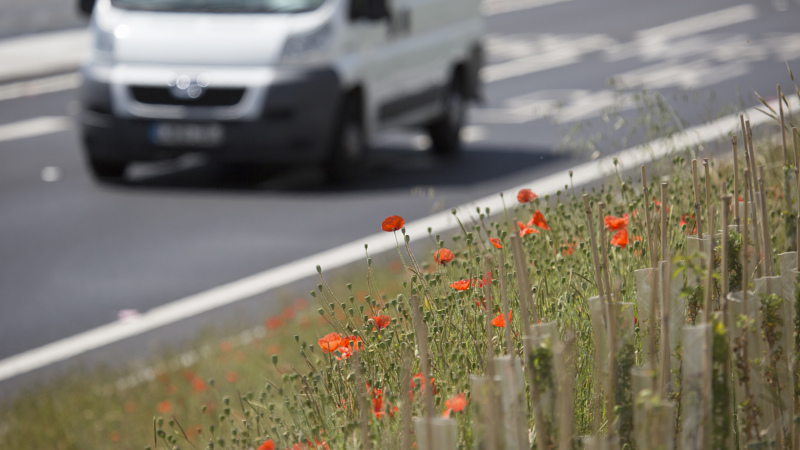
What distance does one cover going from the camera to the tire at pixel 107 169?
9.70 m

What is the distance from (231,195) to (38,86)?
311 inches

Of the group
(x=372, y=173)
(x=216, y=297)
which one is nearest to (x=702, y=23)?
(x=372, y=173)

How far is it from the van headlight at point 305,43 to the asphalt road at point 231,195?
4.06 ft

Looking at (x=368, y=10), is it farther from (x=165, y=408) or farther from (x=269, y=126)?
(x=165, y=408)

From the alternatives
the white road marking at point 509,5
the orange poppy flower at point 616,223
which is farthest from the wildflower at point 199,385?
the white road marking at point 509,5

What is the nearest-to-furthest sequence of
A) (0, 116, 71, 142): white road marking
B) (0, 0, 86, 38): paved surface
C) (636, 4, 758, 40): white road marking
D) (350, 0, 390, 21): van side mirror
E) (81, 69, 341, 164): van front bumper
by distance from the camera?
(81, 69, 341, 164): van front bumper, (350, 0, 390, 21): van side mirror, (0, 116, 71, 142): white road marking, (636, 4, 758, 40): white road marking, (0, 0, 86, 38): paved surface

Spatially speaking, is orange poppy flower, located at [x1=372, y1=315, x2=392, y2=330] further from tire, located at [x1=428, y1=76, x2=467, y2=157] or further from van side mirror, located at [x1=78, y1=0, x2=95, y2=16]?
van side mirror, located at [x1=78, y1=0, x2=95, y2=16]

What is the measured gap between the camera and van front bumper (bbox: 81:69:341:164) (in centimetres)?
880

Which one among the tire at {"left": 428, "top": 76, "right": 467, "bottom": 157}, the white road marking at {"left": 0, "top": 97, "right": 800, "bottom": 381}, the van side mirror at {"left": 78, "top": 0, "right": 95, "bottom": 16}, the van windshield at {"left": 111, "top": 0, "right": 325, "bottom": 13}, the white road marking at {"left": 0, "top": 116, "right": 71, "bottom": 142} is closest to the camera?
the white road marking at {"left": 0, "top": 97, "right": 800, "bottom": 381}

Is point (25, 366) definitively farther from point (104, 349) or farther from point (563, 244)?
point (563, 244)

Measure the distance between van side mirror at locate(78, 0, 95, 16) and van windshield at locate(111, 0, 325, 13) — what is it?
122cm

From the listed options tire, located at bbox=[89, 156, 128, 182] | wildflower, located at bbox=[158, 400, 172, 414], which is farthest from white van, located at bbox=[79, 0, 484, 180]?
wildflower, located at bbox=[158, 400, 172, 414]

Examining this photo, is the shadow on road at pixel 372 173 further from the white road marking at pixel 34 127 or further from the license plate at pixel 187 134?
the white road marking at pixel 34 127

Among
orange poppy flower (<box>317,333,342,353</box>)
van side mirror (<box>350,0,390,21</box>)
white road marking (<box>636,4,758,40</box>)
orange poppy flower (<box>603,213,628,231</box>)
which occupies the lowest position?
orange poppy flower (<box>317,333,342,353</box>)
